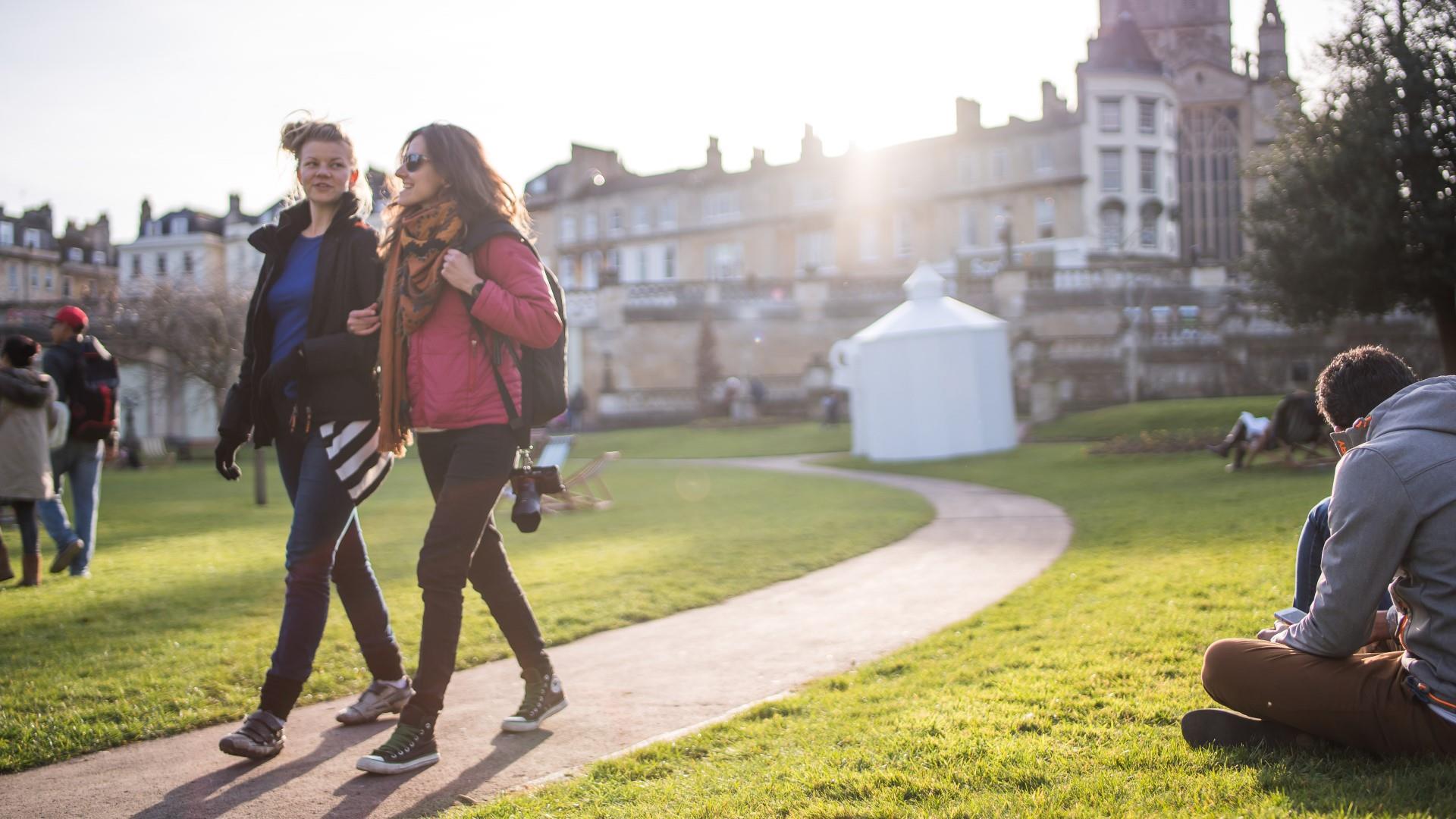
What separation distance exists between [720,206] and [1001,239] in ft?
61.3

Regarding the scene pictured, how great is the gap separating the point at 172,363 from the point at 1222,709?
149 feet

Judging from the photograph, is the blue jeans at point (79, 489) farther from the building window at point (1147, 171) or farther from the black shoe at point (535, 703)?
the building window at point (1147, 171)

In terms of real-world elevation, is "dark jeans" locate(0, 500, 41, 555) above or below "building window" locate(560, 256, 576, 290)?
below

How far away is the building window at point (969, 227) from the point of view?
2271 inches

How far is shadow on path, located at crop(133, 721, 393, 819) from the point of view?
3434 millimetres

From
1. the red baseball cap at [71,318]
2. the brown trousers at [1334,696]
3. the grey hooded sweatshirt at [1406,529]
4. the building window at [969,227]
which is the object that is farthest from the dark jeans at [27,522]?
the building window at [969,227]

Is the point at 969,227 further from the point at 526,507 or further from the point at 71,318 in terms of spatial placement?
the point at 526,507

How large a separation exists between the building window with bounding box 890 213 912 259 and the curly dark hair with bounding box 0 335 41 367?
5448cm

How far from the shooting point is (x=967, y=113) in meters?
59.1

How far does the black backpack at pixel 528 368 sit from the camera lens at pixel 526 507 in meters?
0.17

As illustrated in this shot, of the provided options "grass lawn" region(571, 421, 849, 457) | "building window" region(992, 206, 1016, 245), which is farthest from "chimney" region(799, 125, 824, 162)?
"grass lawn" region(571, 421, 849, 457)

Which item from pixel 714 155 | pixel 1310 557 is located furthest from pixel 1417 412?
pixel 714 155

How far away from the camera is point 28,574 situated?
8.30 metres

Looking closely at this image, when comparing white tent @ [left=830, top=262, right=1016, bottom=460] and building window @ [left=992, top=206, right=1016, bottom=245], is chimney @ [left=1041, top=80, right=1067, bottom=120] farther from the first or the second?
white tent @ [left=830, top=262, right=1016, bottom=460]
